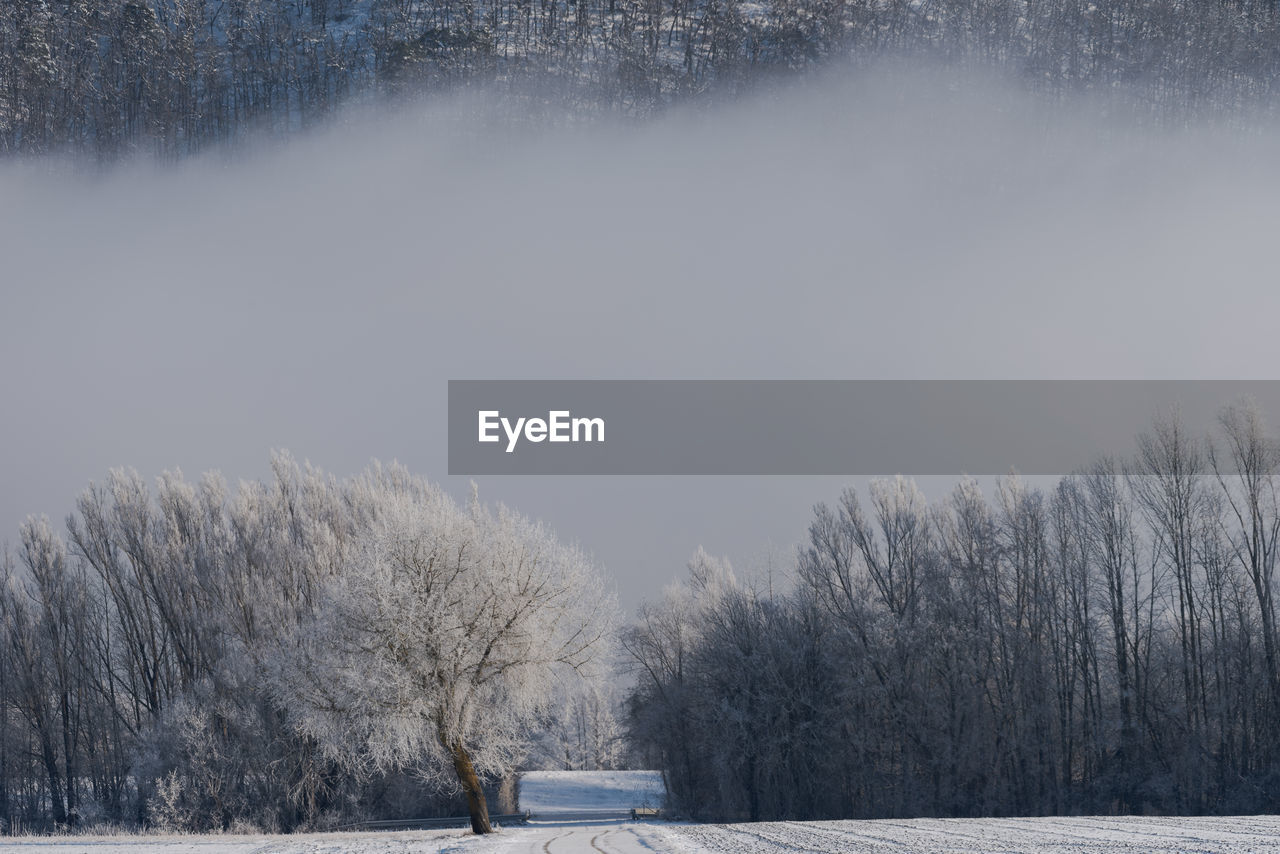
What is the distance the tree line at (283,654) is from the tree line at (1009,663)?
35.9 feet

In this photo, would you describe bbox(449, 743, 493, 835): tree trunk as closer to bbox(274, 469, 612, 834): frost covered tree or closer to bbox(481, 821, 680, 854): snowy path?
bbox(274, 469, 612, 834): frost covered tree

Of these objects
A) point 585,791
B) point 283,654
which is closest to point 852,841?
point 283,654

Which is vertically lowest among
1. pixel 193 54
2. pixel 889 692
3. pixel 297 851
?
pixel 889 692

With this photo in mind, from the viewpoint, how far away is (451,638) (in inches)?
1089

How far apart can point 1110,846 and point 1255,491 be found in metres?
35.9

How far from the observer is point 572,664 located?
29.0 meters

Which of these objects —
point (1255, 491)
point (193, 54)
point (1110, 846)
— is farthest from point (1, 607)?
point (193, 54)

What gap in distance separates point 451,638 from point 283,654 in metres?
11.2

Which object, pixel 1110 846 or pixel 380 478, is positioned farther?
pixel 380 478

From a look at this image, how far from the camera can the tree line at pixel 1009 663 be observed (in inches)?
1725

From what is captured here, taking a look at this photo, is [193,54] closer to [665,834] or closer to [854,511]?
[854,511]

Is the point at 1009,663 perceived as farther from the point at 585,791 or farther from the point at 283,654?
the point at 585,791

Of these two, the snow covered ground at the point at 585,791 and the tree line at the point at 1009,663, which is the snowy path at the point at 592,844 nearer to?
the tree line at the point at 1009,663

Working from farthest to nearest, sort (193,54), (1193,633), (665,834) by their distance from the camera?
(193,54) < (1193,633) < (665,834)
